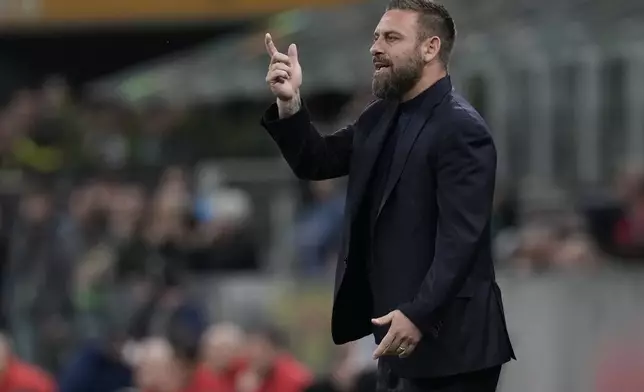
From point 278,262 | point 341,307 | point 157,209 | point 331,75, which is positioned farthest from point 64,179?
point 341,307

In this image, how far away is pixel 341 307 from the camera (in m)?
5.95

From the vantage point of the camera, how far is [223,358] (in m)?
10.9

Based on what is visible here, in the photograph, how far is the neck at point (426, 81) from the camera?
229 inches

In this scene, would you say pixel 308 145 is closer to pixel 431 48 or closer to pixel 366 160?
pixel 366 160

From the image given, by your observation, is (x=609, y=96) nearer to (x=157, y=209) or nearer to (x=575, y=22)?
(x=575, y=22)

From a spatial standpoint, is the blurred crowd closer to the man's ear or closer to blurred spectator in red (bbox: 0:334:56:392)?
blurred spectator in red (bbox: 0:334:56:392)

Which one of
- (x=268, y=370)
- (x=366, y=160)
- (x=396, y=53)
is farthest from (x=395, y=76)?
(x=268, y=370)

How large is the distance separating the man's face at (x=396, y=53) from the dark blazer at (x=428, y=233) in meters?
0.12

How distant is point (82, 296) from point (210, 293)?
1.09 metres

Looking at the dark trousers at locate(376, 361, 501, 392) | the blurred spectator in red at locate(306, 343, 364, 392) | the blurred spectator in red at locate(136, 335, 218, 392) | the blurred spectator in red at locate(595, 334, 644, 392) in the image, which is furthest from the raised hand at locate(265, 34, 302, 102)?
the blurred spectator in red at locate(136, 335, 218, 392)

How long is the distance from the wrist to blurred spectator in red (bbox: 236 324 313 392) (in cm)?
471

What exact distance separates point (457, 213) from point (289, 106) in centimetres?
71

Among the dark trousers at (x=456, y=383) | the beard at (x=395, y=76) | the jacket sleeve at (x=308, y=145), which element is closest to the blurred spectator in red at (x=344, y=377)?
the jacket sleeve at (x=308, y=145)

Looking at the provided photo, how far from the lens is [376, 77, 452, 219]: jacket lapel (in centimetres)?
573
